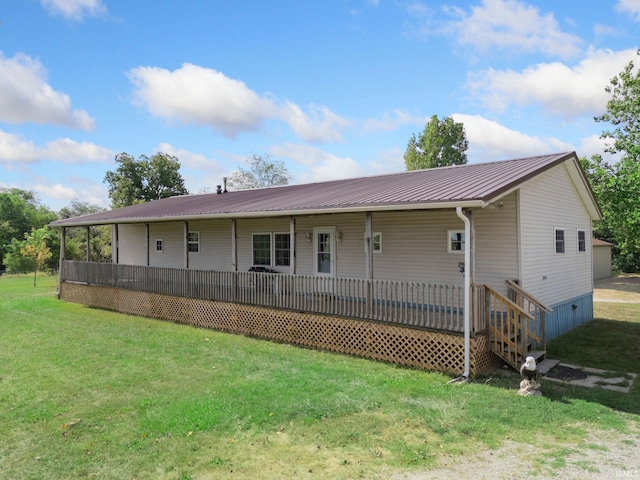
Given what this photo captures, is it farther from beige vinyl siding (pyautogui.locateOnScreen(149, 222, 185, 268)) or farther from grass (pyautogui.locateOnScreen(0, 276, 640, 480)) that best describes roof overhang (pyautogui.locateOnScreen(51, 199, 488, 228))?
grass (pyautogui.locateOnScreen(0, 276, 640, 480))

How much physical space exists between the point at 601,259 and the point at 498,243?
985 inches

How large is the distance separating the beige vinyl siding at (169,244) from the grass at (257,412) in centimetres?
738

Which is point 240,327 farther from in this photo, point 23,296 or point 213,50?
point 23,296

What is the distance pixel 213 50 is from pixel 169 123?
41.9 ft

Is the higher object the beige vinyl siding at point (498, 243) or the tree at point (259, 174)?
the tree at point (259, 174)

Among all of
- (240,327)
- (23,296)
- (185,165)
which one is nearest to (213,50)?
(240,327)

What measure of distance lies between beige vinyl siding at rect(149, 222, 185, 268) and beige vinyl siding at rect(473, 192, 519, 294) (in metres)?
11.4

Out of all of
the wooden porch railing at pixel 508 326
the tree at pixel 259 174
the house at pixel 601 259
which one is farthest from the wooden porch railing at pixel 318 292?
the tree at pixel 259 174

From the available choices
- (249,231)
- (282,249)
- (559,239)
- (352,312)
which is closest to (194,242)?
(249,231)

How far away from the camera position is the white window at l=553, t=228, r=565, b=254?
10.9m

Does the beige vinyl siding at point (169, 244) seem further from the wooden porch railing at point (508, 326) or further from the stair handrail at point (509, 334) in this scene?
the stair handrail at point (509, 334)

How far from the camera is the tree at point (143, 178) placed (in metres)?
40.5

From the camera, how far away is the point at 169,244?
56.1 ft

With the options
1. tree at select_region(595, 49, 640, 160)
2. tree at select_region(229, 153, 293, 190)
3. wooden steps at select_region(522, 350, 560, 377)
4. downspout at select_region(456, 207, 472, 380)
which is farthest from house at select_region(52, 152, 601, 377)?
tree at select_region(229, 153, 293, 190)
